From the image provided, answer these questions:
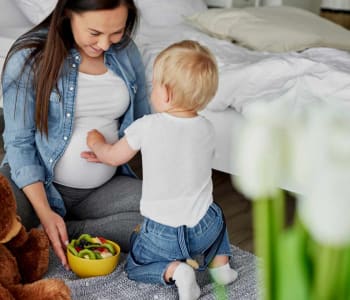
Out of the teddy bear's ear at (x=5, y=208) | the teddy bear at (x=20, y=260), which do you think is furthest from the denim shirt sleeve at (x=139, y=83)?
the teddy bear's ear at (x=5, y=208)

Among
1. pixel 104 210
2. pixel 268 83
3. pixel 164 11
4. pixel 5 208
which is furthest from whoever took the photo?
pixel 164 11

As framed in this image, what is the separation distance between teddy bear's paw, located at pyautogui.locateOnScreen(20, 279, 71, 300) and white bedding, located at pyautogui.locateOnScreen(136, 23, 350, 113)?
0.92 metres

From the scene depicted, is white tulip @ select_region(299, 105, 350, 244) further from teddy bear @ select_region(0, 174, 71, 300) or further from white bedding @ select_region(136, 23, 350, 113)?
white bedding @ select_region(136, 23, 350, 113)

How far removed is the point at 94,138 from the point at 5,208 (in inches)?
15.9

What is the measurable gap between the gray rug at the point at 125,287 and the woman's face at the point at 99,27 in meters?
0.60

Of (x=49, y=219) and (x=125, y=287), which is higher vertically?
(x=49, y=219)

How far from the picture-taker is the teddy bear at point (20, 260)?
138cm


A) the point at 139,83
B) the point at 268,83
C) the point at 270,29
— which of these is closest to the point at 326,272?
the point at 139,83

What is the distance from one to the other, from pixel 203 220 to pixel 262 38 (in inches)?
45.0

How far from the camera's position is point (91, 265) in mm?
1668

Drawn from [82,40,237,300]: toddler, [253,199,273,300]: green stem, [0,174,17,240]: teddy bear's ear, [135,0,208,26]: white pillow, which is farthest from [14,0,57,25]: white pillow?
[253,199,273,300]: green stem

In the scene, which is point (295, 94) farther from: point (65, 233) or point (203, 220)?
point (65, 233)

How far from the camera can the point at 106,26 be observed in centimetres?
162

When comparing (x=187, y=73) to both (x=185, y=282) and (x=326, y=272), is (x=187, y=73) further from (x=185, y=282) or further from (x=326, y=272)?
(x=326, y=272)
